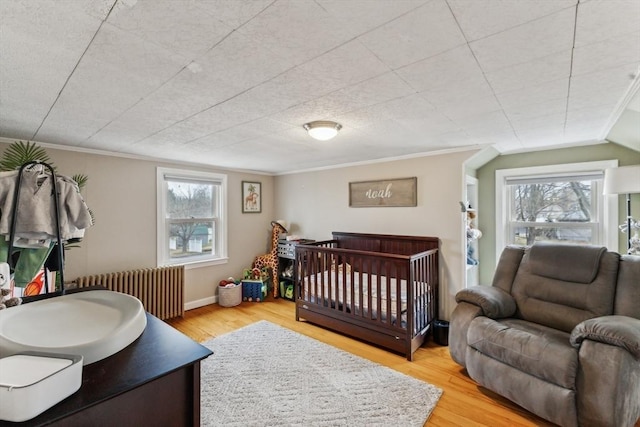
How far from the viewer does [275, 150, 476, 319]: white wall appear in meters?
3.22

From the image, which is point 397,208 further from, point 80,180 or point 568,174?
point 80,180

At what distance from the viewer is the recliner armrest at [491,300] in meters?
2.27

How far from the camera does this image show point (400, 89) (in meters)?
1.65

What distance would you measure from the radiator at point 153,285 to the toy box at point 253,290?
0.92m

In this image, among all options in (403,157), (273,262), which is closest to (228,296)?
(273,262)

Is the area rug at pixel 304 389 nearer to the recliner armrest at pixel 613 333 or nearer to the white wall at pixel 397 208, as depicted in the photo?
the recliner armrest at pixel 613 333

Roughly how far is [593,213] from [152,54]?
411 cm

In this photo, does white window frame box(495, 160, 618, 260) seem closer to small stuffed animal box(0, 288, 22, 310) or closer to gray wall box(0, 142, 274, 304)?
gray wall box(0, 142, 274, 304)

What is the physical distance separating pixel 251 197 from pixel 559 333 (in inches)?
163

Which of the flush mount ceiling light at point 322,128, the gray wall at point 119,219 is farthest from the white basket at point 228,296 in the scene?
the flush mount ceiling light at point 322,128

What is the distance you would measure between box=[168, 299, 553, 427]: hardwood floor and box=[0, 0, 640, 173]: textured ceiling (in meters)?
2.08

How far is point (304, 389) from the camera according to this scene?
2.19 meters

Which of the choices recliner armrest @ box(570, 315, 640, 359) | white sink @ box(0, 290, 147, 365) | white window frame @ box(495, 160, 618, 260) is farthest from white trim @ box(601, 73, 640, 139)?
white sink @ box(0, 290, 147, 365)

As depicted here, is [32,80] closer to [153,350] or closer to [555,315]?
[153,350]
